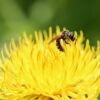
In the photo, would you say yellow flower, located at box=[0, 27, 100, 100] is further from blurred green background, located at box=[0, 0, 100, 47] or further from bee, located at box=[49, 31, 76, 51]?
blurred green background, located at box=[0, 0, 100, 47]

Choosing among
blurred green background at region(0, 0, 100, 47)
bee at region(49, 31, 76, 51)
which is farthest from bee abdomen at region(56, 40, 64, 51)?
blurred green background at region(0, 0, 100, 47)

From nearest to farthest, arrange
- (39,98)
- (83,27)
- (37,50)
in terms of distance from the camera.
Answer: (39,98), (37,50), (83,27)

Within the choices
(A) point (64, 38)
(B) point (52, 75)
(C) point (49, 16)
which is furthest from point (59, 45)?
(C) point (49, 16)

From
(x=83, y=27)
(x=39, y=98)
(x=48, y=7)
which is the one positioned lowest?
(x=39, y=98)

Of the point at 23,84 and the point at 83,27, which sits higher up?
the point at 83,27

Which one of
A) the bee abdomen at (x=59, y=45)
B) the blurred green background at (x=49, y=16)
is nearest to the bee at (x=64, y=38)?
the bee abdomen at (x=59, y=45)

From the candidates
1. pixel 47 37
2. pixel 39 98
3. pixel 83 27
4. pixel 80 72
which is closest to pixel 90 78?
pixel 80 72

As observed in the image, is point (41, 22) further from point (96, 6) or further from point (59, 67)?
point (59, 67)
